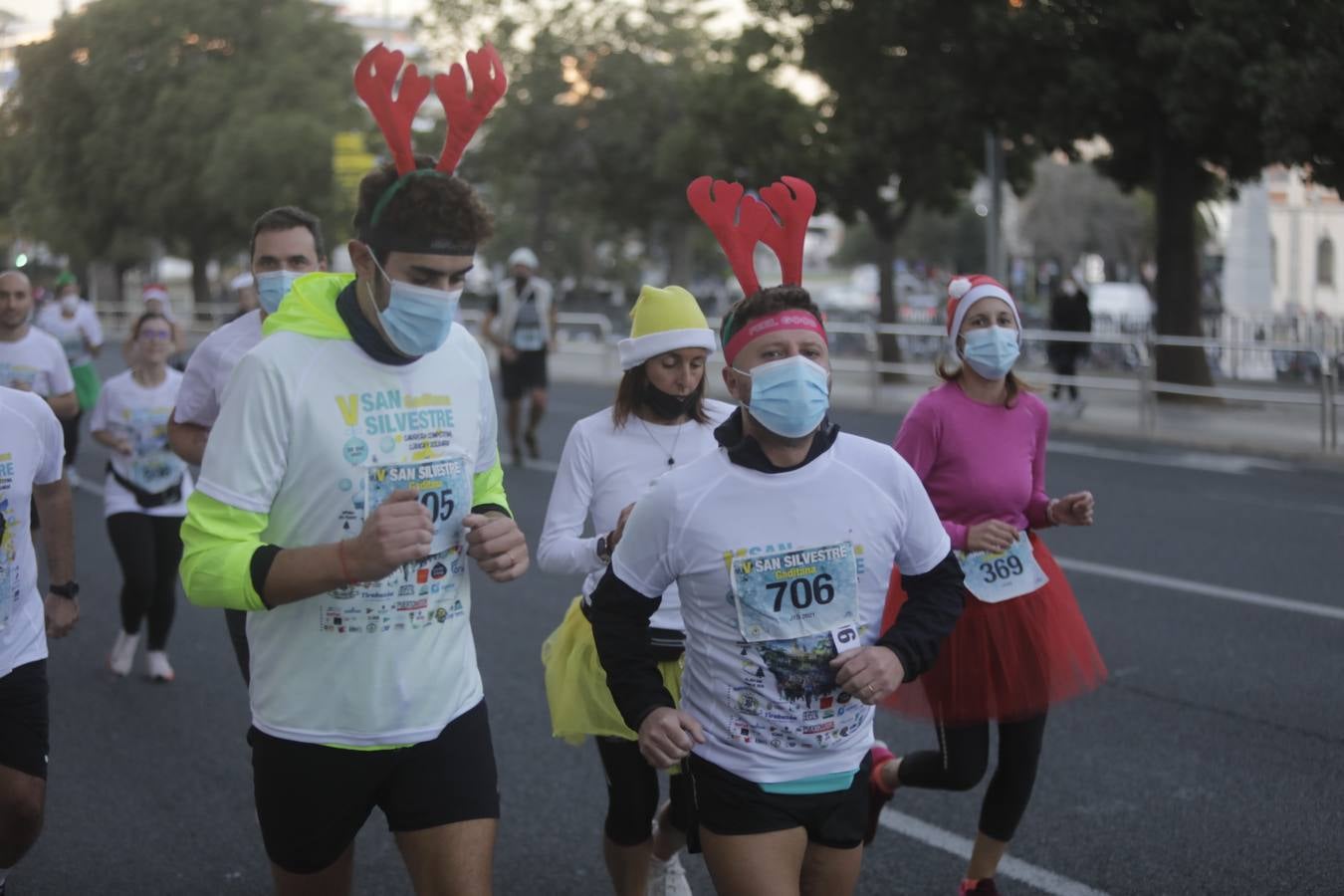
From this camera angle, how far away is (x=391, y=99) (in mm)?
3348

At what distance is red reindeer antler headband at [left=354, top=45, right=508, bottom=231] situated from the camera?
10.9ft

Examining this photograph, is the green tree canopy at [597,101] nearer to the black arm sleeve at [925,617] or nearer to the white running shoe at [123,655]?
the white running shoe at [123,655]

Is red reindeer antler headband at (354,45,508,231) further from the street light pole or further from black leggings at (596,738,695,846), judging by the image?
the street light pole

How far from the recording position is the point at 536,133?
42656 millimetres

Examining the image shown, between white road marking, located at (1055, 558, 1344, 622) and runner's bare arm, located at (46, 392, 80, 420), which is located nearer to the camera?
runner's bare arm, located at (46, 392, 80, 420)

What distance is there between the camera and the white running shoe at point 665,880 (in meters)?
4.54

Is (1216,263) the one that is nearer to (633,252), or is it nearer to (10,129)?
(633,252)

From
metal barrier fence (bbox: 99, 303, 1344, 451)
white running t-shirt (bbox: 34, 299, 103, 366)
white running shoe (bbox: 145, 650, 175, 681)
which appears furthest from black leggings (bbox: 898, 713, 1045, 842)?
white running t-shirt (bbox: 34, 299, 103, 366)

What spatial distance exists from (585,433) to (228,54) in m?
46.5

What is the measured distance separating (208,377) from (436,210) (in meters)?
1.98

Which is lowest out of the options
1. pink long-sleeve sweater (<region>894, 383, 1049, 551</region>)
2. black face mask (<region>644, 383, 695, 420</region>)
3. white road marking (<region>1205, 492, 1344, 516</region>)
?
white road marking (<region>1205, 492, 1344, 516</region>)

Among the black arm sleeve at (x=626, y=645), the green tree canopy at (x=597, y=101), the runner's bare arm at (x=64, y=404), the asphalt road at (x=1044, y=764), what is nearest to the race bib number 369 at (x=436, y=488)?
the black arm sleeve at (x=626, y=645)

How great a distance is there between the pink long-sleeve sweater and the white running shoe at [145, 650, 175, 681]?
454 cm

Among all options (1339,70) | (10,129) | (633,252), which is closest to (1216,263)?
(633,252)
